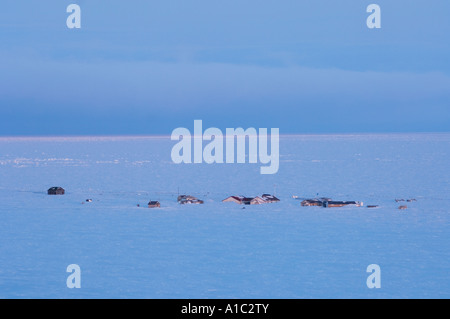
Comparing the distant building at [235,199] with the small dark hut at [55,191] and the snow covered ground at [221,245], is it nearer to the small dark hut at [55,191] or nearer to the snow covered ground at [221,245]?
the snow covered ground at [221,245]

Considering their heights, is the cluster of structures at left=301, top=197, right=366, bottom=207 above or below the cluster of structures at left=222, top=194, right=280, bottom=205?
below

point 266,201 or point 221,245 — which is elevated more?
point 266,201

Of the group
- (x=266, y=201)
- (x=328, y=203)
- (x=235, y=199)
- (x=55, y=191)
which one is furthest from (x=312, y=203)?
(x=55, y=191)

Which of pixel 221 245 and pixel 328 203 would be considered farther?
pixel 328 203

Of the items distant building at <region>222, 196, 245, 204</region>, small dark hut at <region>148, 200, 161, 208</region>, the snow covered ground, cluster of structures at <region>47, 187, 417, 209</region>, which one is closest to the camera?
the snow covered ground

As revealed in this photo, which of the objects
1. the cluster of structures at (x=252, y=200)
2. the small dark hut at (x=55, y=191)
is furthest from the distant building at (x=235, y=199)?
the small dark hut at (x=55, y=191)

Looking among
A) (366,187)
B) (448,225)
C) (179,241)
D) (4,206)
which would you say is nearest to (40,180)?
(4,206)

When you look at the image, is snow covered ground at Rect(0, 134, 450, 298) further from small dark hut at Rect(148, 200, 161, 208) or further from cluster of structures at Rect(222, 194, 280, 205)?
cluster of structures at Rect(222, 194, 280, 205)

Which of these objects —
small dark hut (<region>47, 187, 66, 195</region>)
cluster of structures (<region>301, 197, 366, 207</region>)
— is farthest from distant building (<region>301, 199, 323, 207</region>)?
small dark hut (<region>47, 187, 66, 195</region>)

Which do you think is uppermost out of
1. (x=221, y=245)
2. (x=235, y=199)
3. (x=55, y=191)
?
(x=55, y=191)

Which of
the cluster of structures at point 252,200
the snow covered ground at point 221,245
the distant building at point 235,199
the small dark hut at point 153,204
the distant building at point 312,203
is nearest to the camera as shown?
the snow covered ground at point 221,245

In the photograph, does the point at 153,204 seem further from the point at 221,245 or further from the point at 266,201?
the point at 221,245

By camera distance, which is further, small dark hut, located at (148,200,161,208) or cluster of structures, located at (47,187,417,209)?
cluster of structures, located at (47,187,417,209)
